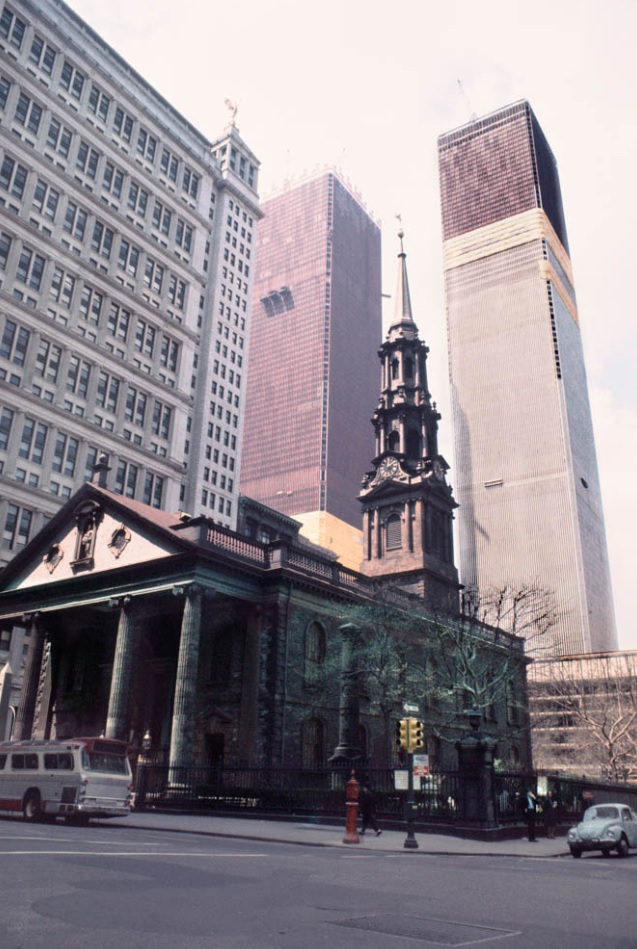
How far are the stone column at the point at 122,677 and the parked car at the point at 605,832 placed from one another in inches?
794

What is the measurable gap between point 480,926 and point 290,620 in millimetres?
29906

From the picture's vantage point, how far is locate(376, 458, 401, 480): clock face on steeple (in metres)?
58.7

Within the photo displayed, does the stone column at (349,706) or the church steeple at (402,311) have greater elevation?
the church steeple at (402,311)

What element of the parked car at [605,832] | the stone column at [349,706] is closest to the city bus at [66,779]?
the stone column at [349,706]

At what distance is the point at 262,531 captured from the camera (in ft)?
283

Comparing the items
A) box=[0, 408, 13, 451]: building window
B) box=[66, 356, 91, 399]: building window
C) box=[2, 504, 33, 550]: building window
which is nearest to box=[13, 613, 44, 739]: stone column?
box=[2, 504, 33, 550]: building window

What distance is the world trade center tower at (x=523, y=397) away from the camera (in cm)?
14150

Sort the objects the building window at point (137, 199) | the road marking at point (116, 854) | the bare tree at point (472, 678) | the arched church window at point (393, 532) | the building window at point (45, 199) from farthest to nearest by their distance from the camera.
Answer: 1. the building window at point (137, 199)
2. the building window at point (45, 199)
3. the arched church window at point (393, 532)
4. the bare tree at point (472, 678)
5. the road marking at point (116, 854)

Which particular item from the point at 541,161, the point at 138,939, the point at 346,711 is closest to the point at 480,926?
the point at 138,939

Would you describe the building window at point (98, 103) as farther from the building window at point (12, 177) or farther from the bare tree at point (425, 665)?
the bare tree at point (425, 665)

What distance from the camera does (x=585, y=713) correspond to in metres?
62.2

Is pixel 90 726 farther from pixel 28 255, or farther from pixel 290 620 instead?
pixel 28 255

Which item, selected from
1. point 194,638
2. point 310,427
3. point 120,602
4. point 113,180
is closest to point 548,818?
point 194,638

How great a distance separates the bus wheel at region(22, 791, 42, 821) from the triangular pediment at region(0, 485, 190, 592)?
1431 centimetres
